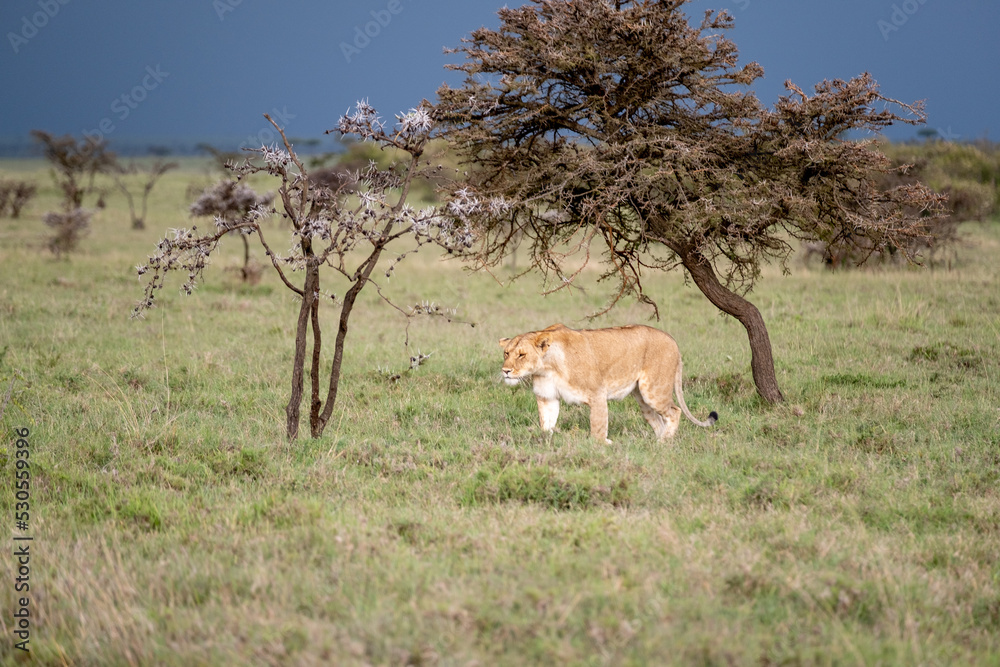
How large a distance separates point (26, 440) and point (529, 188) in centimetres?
566

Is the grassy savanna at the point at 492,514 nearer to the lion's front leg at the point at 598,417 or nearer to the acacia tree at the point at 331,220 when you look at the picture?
the lion's front leg at the point at 598,417

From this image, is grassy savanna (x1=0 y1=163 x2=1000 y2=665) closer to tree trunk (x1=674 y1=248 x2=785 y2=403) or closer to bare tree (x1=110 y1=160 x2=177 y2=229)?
tree trunk (x1=674 y1=248 x2=785 y2=403)

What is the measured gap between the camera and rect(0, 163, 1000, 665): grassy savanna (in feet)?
14.0

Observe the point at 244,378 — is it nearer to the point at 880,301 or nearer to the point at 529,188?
the point at 529,188

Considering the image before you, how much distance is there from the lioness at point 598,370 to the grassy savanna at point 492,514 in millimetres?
349

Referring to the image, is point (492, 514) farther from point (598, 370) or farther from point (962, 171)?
point (962, 171)

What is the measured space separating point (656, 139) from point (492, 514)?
4.33m

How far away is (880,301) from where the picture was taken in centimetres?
1675

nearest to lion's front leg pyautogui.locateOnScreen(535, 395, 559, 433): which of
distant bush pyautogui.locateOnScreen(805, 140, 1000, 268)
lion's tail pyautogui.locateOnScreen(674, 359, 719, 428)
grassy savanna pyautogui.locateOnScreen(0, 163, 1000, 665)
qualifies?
grassy savanna pyautogui.locateOnScreen(0, 163, 1000, 665)

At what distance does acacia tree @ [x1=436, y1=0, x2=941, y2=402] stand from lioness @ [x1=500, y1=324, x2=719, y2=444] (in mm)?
552

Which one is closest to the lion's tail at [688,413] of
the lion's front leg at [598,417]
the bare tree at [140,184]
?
the lion's front leg at [598,417]

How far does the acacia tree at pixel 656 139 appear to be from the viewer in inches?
337

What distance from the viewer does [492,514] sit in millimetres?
6078

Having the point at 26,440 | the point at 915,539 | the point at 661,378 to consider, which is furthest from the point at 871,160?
the point at 26,440
